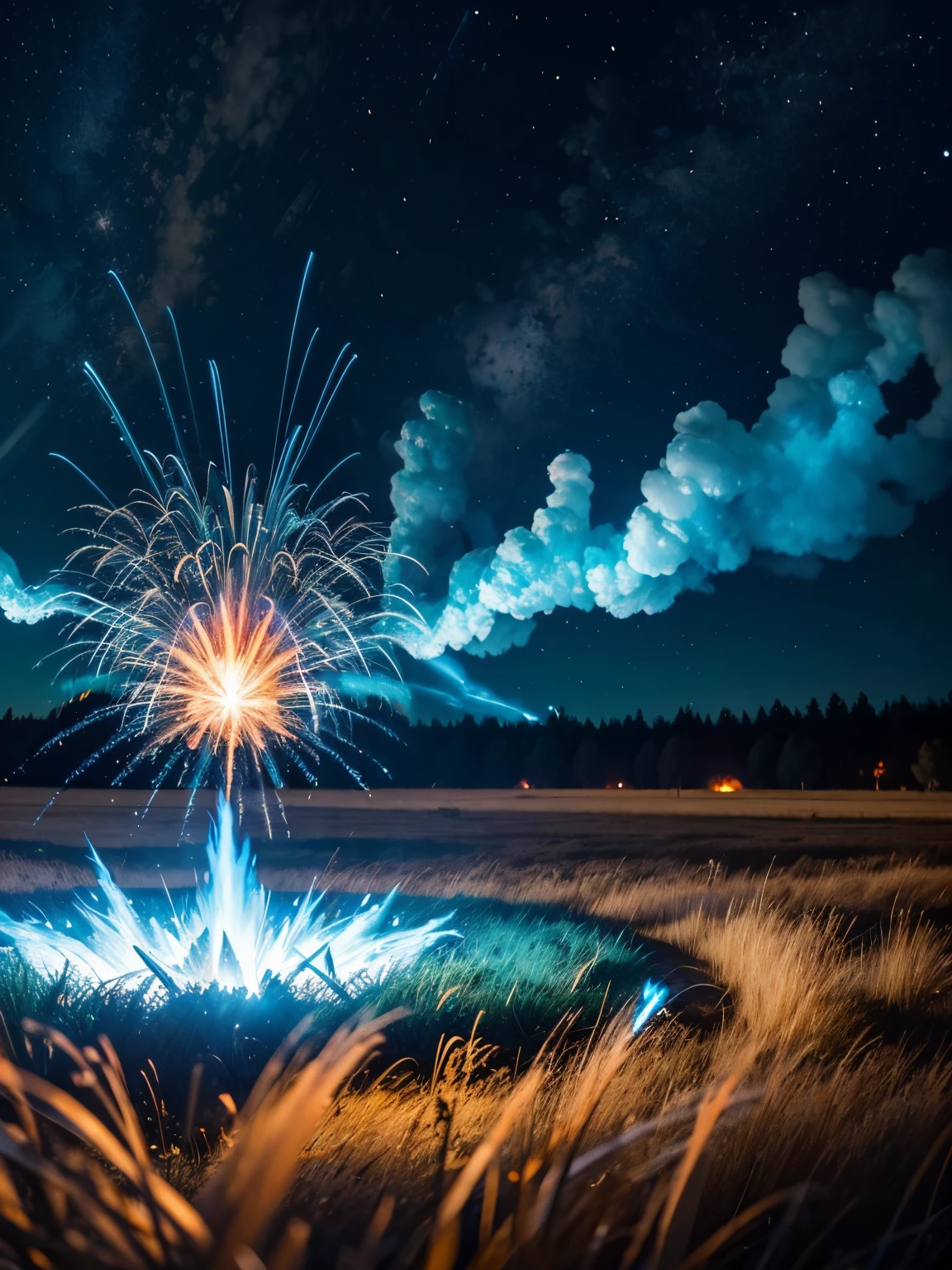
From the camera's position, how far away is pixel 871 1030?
7.44 m

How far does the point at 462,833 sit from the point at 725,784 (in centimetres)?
3239

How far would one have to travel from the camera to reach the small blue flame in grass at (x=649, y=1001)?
273 inches

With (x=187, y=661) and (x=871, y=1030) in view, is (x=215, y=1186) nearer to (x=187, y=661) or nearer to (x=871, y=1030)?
(x=871, y=1030)

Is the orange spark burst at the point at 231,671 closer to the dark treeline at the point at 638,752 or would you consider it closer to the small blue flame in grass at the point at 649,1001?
the small blue flame in grass at the point at 649,1001

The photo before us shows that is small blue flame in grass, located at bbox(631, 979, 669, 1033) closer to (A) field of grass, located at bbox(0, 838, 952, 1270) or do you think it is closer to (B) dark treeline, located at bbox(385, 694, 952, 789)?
(A) field of grass, located at bbox(0, 838, 952, 1270)

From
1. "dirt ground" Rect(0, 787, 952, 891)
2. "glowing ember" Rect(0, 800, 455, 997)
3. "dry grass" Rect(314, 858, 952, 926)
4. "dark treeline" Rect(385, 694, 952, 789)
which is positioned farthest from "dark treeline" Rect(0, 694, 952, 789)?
"glowing ember" Rect(0, 800, 455, 997)

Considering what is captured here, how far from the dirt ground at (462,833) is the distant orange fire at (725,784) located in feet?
34.7

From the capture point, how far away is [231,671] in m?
15.1

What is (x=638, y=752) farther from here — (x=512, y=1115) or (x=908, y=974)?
(x=512, y=1115)

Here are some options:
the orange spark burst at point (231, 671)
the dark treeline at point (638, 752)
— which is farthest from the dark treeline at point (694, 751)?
the orange spark burst at point (231, 671)

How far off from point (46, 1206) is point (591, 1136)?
2.69m

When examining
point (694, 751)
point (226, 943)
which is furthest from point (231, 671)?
point (694, 751)

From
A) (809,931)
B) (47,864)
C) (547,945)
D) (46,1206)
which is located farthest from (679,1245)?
(47,864)

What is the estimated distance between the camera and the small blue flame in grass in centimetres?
694
